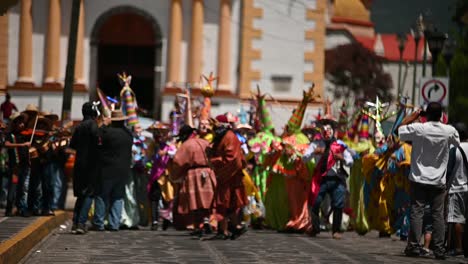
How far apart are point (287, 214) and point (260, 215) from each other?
27.5 inches

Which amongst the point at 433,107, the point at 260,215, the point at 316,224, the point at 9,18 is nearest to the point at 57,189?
the point at 260,215

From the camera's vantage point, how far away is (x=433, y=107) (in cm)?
1962

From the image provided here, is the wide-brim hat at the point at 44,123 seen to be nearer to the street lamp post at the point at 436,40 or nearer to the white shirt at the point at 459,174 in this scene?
the white shirt at the point at 459,174

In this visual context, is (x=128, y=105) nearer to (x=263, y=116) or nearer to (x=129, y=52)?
(x=263, y=116)

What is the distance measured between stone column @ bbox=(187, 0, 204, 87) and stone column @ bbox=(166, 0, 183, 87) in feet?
1.29

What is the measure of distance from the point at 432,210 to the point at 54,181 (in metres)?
8.57

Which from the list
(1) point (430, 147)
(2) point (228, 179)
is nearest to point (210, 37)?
(2) point (228, 179)

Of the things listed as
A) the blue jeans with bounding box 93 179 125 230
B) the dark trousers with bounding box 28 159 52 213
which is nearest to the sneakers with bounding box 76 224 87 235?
the blue jeans with bounding box 93 179 125 230

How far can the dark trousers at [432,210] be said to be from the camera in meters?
19.4

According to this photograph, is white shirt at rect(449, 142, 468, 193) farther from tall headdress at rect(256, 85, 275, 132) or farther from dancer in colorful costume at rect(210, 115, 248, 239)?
tall headdress at rect(256, 85, 275, 132)

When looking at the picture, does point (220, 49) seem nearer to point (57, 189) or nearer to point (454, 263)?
point (57, 189)

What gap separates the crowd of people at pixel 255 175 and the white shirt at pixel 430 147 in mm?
12

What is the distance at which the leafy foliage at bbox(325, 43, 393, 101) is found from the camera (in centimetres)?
9125

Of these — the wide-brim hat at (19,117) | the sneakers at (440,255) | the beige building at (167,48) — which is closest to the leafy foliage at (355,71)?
the beige building at (167,48)
